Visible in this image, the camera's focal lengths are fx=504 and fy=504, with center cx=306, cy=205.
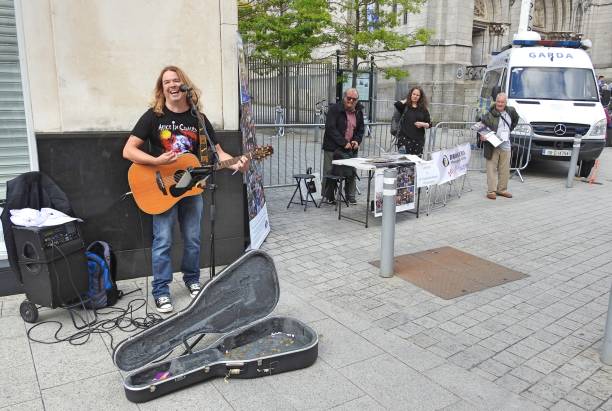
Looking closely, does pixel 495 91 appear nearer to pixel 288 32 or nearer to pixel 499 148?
pixel 499 148

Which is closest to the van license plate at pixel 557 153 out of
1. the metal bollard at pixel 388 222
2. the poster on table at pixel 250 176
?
the metal bollard at pixel 388 222

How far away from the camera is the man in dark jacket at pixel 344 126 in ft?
25.4

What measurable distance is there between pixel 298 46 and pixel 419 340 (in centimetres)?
1352

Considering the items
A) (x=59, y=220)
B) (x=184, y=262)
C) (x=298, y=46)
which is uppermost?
(x=298, y=46)

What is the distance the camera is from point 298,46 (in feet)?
52.4

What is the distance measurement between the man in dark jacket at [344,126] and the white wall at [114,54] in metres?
2.86

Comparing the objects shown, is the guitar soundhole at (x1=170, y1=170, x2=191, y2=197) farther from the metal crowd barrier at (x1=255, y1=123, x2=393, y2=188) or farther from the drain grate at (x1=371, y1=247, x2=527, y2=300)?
the metal crowd barrier at (x1=255, y1=123, x2=393, y2=188)

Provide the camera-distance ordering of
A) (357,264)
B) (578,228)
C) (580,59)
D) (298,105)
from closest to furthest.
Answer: (357,264), (578,228), (580,59), (298,105)

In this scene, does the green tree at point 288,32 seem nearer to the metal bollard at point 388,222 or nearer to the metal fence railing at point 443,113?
the metal fence railing at point 443,113

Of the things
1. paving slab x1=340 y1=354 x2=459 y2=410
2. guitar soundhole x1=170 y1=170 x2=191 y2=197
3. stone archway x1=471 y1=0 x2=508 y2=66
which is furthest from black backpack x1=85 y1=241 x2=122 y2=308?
stone archway x1=471 y1=0 x2=508 y2=66

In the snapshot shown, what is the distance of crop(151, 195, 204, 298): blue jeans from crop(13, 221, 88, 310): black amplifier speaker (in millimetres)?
→ 618

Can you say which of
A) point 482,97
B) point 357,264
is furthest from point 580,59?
point 357,264

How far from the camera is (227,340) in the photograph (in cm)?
357

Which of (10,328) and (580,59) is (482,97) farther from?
(10,328)
